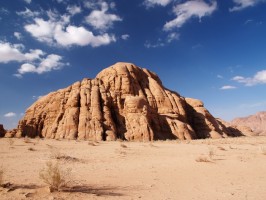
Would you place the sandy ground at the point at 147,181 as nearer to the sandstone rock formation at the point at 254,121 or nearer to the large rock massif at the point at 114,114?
the large rock massif at the point at 114,114

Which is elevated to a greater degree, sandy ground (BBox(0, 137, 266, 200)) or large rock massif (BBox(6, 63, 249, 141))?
large rock massif (BBox(6, 63, 249, 141))

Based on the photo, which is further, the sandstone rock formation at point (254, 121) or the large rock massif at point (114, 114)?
the sandstone rock formation at point (254, 121)

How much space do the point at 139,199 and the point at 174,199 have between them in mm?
961

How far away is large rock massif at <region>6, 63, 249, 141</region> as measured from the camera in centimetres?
4103

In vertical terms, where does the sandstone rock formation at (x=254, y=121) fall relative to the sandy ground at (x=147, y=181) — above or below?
above

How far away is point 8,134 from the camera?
40156 millimetres

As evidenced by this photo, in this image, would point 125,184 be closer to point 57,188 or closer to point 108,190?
point 108,190

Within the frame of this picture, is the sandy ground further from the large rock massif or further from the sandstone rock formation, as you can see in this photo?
the sandstone rock formation

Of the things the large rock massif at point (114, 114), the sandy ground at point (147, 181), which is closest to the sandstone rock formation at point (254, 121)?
the large rock massif at point (114, 114)

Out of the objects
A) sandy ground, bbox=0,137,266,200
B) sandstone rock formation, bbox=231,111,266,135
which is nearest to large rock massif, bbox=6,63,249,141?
sandy ground, bbox=0,137,266,200

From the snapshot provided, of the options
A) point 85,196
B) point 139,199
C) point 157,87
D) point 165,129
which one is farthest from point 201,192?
point 157,87

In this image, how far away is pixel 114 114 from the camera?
45.6 m

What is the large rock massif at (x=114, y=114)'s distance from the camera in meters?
41.0

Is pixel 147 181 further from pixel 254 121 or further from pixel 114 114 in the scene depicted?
pixel 254 121
